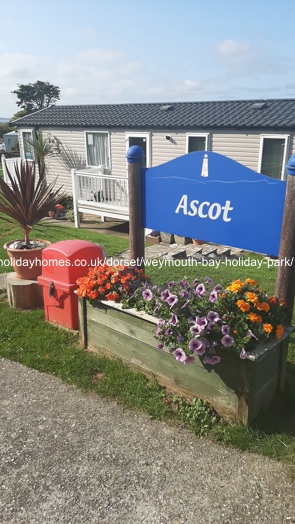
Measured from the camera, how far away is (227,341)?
2.78m

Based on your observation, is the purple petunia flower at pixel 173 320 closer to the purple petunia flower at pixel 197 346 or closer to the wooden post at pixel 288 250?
the purple petunia flower at pixel 197 346

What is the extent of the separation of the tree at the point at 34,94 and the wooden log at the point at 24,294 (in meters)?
63.8

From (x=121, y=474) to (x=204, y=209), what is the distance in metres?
2.14

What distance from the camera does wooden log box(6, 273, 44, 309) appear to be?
17.4 ft

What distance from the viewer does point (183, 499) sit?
248cm

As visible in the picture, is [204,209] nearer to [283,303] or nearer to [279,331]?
[283,303]

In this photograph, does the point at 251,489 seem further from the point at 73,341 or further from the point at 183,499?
the point at 73,341

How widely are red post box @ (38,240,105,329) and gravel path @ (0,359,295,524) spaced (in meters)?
1.43

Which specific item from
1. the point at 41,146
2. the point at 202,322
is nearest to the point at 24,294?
the point at 202,322

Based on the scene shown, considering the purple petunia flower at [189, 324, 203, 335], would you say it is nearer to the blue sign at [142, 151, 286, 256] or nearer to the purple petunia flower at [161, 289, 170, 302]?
the purple petunia flower at [161, 289, 170, 302]

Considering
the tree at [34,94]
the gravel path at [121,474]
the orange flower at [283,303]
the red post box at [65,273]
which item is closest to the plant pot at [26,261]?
the red post box at [65,273]

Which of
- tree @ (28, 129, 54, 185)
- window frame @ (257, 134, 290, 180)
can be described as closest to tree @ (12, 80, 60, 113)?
tree @ (28, 129, 54, 185)

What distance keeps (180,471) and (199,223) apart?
6.42 feet

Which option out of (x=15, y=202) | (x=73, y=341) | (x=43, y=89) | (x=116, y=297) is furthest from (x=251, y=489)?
(x=43, y=89)
